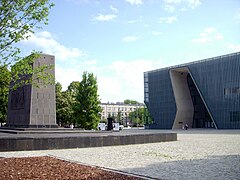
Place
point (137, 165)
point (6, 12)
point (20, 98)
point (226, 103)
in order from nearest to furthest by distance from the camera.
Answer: point (6, 12) < point (137, 165) < point (20, 98) < point (226, 103)

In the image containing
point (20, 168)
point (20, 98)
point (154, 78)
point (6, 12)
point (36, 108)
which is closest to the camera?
point (6, 12)

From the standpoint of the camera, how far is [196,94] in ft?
245

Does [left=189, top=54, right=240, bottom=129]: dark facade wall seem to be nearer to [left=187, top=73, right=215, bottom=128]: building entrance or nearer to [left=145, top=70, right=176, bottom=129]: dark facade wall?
[left=145, top=70, right=176, bottom=129]: dark facade wall

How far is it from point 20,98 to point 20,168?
21.4 meters

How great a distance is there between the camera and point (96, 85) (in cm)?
4334

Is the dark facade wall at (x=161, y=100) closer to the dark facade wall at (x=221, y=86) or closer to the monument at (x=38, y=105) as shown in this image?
the dark facade wall at (x=221, y=86)

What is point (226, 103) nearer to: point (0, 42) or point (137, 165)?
point (137, 165)

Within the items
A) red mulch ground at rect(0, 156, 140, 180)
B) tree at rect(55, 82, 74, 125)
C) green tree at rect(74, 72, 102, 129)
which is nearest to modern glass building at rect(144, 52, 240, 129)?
tree at rect(55, 82, 74, 125)

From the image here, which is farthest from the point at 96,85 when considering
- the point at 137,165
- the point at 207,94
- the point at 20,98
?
the point at 137,165

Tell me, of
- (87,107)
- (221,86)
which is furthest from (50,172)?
(221,86)

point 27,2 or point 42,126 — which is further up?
point 27,2

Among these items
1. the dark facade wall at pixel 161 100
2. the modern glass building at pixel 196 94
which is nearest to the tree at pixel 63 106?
the dark facade wall at pixel 161 100

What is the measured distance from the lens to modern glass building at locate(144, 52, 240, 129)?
58.7m

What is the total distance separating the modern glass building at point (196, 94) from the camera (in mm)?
58656
